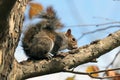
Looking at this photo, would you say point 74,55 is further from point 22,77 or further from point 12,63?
point 12,63

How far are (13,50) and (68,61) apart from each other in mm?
692

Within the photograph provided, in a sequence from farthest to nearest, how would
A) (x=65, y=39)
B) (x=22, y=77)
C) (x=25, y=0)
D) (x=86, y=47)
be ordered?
(x=65, y=39) < (x=86, y=47) < (x=22, y=77) < (x=25, y=0)

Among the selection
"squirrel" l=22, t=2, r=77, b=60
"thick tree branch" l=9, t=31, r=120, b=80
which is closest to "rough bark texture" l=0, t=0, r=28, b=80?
"thick tree branch" l=9, t=31, r=120, b=80

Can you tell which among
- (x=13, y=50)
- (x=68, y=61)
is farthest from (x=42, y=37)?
(x=13, y=50)

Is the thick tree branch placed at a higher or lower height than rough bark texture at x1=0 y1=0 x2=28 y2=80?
lower

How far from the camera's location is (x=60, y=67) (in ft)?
9.86

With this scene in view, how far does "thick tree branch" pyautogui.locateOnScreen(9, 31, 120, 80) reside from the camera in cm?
287

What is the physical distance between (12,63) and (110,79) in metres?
0.92

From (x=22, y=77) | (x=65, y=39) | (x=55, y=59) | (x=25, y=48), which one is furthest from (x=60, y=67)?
(x=65, y=39)

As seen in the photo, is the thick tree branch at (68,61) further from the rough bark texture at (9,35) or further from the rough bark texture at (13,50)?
the rough bark texture at (9,35)

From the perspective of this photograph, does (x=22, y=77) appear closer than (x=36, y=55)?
Yes

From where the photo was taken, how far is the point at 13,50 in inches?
99.0

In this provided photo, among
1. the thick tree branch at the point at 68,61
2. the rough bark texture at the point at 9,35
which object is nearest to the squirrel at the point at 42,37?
the thick tree branch at the point at 68,61

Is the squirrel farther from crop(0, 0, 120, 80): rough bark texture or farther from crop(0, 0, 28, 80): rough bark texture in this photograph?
crop(0, 0, 28, 80): rough bark texture
